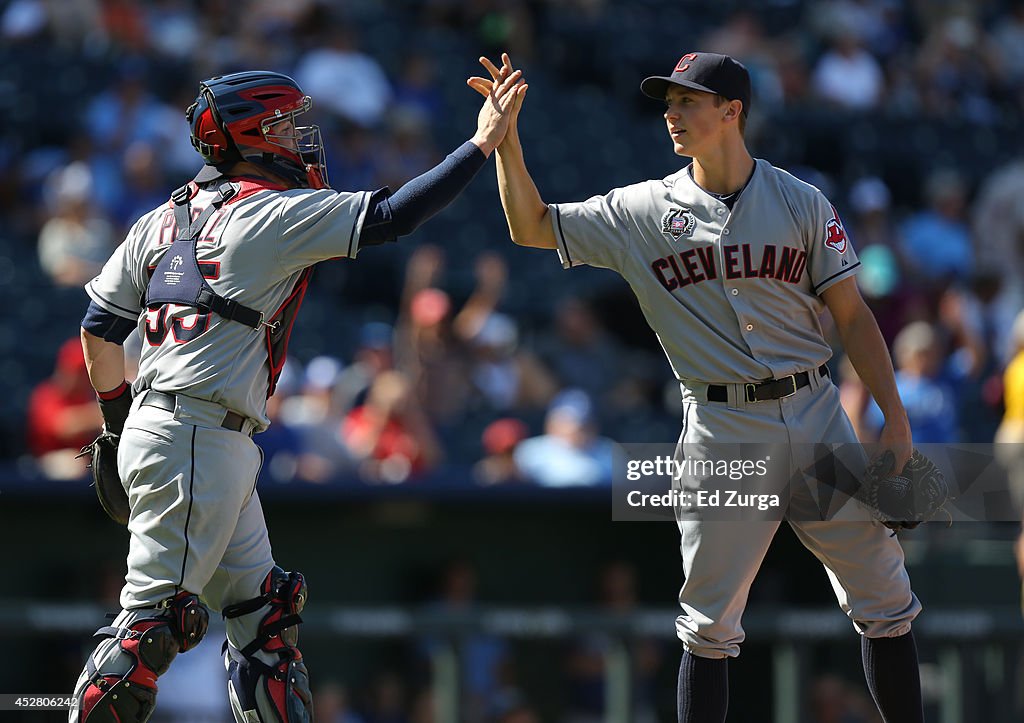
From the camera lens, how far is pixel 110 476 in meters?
4.77

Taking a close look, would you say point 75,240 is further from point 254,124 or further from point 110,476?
point 254,124

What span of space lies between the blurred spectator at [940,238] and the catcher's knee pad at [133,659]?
315 inches

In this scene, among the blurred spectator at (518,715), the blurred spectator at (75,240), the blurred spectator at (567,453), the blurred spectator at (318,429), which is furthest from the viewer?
the blurred spectator at (75,240)

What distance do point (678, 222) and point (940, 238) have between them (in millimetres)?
7592

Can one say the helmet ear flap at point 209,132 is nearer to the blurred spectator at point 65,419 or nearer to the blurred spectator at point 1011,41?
the blurred spectator at point 65,419

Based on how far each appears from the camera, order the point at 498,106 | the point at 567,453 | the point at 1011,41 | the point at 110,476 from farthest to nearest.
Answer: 1. the point at 1011,41
2. the point at 567,453
3. the point at 110,476
4. the point at 498,106

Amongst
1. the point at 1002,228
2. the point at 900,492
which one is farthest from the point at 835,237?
the point at 1002,228

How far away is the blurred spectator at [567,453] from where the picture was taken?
8.68m

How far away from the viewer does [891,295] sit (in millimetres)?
10406

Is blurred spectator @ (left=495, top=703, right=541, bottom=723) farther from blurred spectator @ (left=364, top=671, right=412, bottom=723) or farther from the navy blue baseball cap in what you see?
the navy blue baseball cap

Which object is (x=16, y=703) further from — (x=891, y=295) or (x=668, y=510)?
(x=891, y=295)

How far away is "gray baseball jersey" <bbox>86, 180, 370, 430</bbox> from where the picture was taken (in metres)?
4.42

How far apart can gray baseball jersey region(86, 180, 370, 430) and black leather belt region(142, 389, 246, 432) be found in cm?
2

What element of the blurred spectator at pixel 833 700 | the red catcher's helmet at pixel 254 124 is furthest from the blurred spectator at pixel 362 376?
the red catcher's helmet at pixel 254 124
